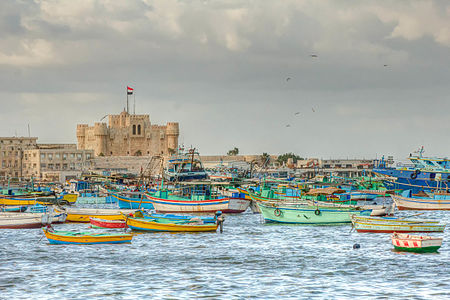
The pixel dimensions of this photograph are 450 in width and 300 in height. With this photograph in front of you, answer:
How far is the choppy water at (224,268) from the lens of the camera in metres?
23.5

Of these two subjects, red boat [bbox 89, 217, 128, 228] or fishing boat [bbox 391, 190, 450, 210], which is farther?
fishing boat [bbox 391, 190, 450, 210]

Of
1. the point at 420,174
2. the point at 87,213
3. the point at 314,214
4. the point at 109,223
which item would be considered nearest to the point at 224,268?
the point at 109,223

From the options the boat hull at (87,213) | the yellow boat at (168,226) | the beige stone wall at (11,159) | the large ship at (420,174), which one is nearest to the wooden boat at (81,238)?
the yellow boat at (168,226)

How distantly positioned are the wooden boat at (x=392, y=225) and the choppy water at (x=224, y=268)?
0.40 meters

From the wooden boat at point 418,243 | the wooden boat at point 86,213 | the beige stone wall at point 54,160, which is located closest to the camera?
the wooden boat at point 418,243

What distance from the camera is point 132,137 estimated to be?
506ft

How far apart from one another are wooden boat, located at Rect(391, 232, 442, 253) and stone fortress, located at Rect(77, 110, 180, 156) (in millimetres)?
122421

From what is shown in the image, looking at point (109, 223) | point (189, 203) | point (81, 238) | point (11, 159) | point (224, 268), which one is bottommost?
point (224, 268)

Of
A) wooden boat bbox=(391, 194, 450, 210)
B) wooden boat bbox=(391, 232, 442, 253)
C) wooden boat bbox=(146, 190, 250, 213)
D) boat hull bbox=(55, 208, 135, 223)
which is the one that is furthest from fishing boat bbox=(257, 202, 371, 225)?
wooden boat bbox=(391, 194, 450, 210)

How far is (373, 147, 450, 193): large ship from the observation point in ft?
206

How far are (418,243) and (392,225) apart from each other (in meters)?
5.96

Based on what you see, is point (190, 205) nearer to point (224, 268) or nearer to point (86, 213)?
point (86, 213)

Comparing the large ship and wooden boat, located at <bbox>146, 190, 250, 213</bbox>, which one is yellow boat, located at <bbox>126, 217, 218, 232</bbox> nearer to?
wooden boat, located at <bbox>146, 190, 250, 213</bbox>

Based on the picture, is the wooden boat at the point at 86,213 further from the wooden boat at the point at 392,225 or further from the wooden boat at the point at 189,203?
the wooden boat at the point at 392,225
